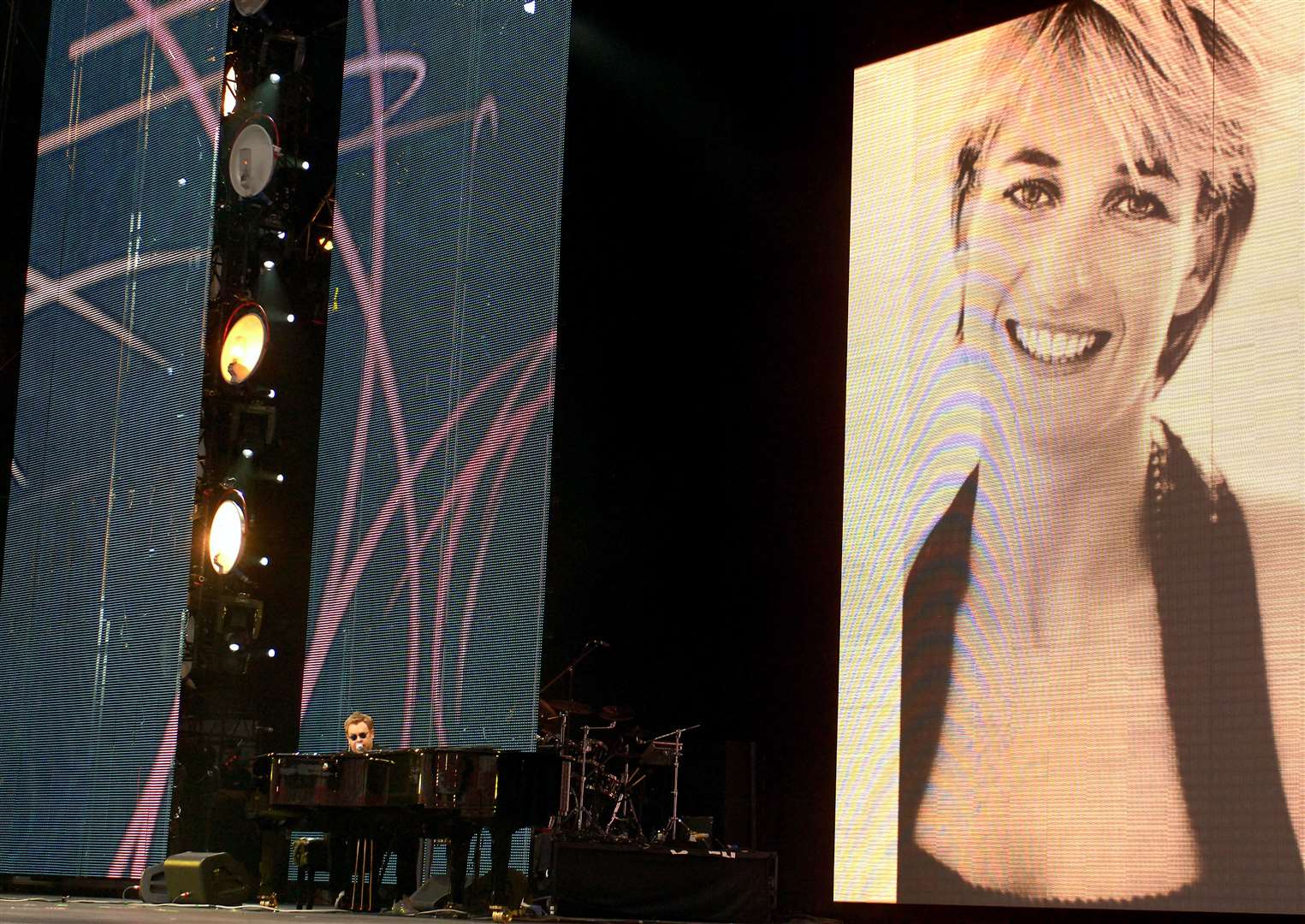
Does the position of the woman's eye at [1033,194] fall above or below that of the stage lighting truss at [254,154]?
below

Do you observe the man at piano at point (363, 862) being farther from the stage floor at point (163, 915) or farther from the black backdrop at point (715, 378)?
the black backdrop at point (715, 378)

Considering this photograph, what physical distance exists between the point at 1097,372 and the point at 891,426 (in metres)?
1.09

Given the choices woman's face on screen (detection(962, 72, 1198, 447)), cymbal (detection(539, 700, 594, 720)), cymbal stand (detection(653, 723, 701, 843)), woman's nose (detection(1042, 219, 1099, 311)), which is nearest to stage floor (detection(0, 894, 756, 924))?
cymbal stand (detection(653, 723, 701, 843))

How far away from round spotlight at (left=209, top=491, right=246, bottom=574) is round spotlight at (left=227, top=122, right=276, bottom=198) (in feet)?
6.71

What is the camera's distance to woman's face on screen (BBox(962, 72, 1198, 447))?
6551mm

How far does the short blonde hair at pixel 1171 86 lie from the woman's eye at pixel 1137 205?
0.15m

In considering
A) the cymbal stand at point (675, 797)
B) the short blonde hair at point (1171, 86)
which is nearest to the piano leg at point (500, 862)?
the cymbal stand at point (675, 797)

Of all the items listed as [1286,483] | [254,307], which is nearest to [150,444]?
[254,307]

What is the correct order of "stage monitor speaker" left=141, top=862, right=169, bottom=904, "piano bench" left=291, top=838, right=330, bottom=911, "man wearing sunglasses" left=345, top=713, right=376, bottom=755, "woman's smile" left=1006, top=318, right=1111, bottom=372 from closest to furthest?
1. "woman's smile" left=1006, top=318, right=1111, bottom=372
2. "man wearing sunglasses" left=345, top=713, right=376, bottom=755
3. "piano bench" left=291, top=838, right=330, bottom=911
4. "stage monitor speaker" left=141, top=862, right=169, bottom=904

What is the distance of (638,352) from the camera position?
861cm

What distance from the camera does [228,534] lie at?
9656mm

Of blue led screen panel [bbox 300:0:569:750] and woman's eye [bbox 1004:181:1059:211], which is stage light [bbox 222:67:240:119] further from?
woman's eye [bbox 1004:181:1059:211]

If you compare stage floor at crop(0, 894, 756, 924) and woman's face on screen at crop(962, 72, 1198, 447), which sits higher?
woman's face on screen at crop(962, 72, 1198, 447)

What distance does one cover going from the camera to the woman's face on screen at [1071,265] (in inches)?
258
